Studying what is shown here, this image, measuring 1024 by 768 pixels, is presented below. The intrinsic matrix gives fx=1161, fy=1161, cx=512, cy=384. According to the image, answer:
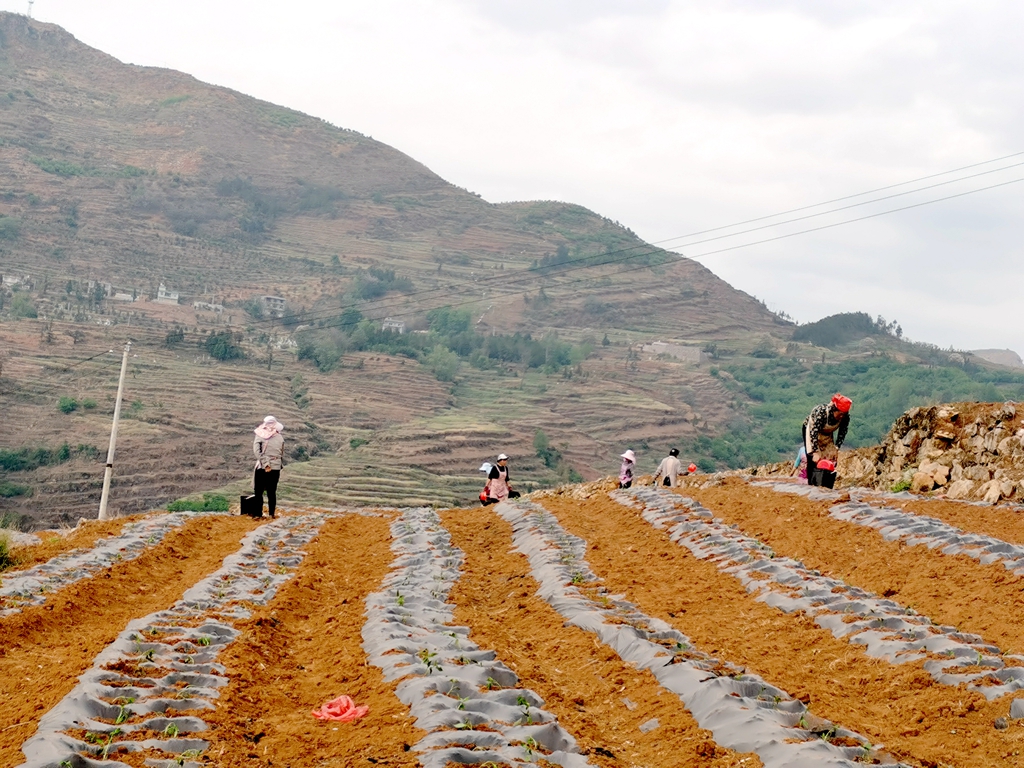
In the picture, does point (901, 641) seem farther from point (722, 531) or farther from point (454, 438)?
point (454, 438)

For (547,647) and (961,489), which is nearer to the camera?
(547,647)

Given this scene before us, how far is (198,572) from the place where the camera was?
12.2 metres

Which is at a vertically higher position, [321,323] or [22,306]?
[321,323]

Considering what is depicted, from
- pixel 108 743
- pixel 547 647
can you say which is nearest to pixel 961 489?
pixel 547 647

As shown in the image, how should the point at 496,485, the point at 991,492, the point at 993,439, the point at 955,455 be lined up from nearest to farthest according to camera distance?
the point at 991,492 < the point at 993,439 < the point at 955,455 < the point at 496,485

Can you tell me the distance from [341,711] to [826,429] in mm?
10568

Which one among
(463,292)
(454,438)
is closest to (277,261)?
(463,292)

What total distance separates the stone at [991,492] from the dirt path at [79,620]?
982 cm

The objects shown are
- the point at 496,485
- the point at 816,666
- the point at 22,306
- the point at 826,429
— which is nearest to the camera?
the point at 816,666

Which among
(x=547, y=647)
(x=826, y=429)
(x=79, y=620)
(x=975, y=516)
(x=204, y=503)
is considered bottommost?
(x=204, y=503)

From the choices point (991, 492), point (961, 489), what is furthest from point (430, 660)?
point (961, 489)

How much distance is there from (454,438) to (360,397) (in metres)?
12.0

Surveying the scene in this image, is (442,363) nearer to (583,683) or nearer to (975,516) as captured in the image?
(975,516)

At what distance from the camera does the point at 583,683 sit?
25.5ft
